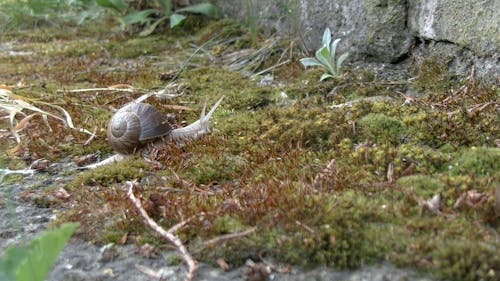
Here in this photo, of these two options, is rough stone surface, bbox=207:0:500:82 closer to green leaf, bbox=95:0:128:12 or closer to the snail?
the snail

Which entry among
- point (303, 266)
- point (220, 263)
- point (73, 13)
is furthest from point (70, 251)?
point (73, 13)

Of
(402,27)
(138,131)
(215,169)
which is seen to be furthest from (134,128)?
(402,27)

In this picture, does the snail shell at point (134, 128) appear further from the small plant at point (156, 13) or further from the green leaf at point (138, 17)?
the green leaf at point (138, 17)

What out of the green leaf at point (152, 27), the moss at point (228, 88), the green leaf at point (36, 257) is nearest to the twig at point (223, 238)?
the green leaf at point (36, 257)

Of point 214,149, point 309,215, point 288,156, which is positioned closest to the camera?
point 309,215

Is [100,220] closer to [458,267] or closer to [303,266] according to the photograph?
[303,266]

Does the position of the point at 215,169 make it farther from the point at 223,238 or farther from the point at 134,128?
the point at 223,238

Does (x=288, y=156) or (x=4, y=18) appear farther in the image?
(x=4, y=18)
